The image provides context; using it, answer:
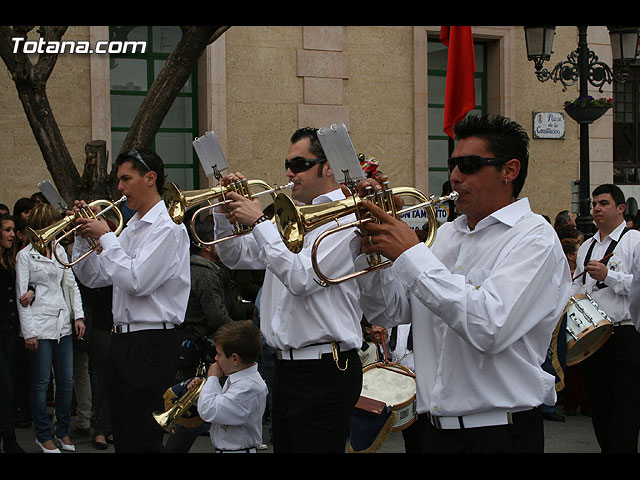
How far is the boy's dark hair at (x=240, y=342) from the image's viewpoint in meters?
4.82

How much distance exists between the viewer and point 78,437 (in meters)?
7.38

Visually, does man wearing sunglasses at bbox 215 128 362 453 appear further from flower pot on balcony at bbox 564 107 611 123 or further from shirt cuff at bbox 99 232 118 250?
flower pot on balcony at bbox 564 107 611 123

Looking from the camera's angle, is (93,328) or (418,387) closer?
(418,387)

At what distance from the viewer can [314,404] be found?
161 inches

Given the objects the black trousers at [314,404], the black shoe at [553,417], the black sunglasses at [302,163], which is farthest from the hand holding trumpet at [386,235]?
the black shoe at [553,417]

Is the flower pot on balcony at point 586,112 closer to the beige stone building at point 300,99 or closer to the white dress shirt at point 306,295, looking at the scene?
the beige stone building at point 300,99

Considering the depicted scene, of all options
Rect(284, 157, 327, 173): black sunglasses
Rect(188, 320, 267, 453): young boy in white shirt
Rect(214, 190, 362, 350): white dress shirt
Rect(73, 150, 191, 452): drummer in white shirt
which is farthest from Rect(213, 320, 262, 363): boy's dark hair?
Rect(284, 157, 327, 173): black sunglasses

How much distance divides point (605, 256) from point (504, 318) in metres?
4.27

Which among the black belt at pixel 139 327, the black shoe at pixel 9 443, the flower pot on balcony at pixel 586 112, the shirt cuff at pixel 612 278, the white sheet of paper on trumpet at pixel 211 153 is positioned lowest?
the black shoe at pixel 9 443

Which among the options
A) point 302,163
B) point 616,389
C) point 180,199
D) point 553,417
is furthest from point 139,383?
point 553,417
